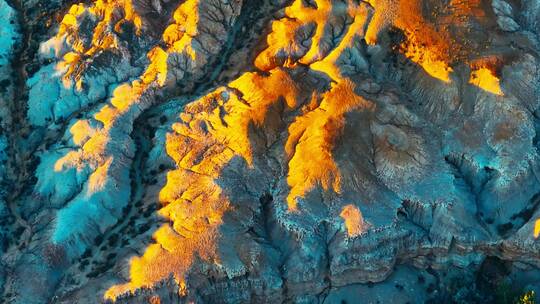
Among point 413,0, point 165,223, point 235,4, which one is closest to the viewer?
point 165,223

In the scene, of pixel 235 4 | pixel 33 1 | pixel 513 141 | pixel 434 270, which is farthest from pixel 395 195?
pixel 33 1

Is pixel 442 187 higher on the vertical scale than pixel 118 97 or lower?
lower

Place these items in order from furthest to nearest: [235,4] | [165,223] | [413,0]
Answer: [235,4], [413,0], [165,223]

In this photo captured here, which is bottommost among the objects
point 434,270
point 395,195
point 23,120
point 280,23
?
point 434,270

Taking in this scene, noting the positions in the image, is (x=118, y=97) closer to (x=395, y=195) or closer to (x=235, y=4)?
(x=235, y=4)

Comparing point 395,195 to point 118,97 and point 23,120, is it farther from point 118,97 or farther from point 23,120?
point 23,120

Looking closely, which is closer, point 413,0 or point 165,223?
point 165,223

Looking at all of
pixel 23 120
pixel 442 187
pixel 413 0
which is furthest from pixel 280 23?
pixel 23 120
